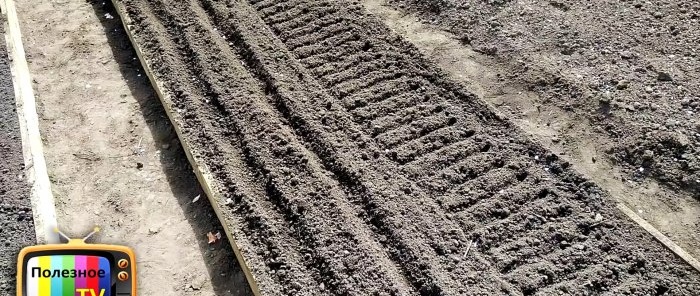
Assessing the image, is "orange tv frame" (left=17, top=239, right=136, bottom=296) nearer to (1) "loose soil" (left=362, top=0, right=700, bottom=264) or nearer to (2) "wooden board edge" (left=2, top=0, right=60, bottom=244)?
(2) "wooden board edge" (left=2, top=0, right=60, bottom=244)

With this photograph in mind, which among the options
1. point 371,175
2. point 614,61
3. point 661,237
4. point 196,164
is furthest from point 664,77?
point 196,164

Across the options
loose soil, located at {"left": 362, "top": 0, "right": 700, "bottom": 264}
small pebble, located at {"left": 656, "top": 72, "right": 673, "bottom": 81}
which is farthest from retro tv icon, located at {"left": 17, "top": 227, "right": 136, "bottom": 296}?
small pebble, located at {"left": 656, "top": 72, "right": 673, "bottom": 81}

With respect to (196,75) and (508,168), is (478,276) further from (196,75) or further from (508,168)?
(196,75)

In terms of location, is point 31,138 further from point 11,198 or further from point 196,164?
point 196,164

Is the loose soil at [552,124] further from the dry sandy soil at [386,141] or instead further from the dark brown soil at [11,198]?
the dark brown soil at [11,198]

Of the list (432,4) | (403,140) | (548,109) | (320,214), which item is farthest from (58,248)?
(432,4)
